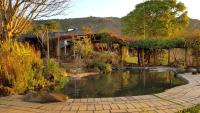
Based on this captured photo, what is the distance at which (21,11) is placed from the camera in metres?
12.2

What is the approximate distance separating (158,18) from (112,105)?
2891 centimetres

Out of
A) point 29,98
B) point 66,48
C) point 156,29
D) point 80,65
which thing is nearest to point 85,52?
point 80,65

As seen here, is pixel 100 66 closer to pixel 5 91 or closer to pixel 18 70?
pixel 18 70

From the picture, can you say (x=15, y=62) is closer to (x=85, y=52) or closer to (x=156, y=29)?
(x=85, y=52)

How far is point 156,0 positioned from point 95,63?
20341 mm

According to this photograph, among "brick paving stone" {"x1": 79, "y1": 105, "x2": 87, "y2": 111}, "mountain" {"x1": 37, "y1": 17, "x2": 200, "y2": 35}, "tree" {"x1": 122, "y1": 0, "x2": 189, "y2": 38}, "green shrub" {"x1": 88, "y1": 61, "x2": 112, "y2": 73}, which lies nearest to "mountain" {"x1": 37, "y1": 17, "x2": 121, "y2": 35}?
"mountain" {"x1": 37, "y1": 17, "x2": 200, "y2": 35}

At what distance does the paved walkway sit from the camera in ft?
18.6

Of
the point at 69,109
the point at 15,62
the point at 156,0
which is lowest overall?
the point at 69,109

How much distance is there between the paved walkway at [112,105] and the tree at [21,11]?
5314mm

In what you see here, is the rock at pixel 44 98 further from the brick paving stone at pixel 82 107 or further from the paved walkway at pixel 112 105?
the brick paving stone at pixel 82 107

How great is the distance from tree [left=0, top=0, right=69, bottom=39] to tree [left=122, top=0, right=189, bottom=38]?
21716 mm

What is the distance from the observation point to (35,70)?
9.33 metres

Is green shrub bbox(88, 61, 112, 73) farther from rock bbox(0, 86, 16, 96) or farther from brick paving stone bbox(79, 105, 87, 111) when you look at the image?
brick paving stone bbox(79, 105, 87, 111)

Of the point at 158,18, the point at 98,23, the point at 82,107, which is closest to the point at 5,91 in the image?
the point at 82,107
